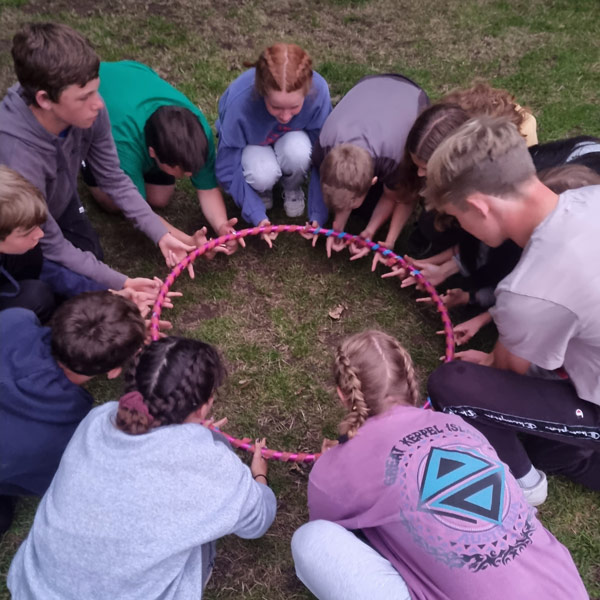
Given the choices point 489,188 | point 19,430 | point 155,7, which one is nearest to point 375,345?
point 489,188

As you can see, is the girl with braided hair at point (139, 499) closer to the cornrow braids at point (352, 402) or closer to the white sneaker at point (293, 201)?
the cornrow braids at point (352, 402)

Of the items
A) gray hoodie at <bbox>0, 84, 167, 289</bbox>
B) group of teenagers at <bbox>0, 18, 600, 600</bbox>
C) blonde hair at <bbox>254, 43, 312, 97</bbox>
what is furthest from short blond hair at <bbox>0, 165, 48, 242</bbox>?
blonde hair at <bbox>254, 43, 312, 97</bbox>

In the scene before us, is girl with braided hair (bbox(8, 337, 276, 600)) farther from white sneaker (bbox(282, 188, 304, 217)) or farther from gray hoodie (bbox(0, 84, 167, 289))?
white sneaker (bbox(282, 188, 304, 217))

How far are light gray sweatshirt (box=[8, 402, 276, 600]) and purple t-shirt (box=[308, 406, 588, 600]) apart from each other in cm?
59

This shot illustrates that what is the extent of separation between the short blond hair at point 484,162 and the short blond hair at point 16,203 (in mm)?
2023

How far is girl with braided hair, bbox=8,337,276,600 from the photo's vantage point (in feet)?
6.71

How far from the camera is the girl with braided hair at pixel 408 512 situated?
2045 millimetres

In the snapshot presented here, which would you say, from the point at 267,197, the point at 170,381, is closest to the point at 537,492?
the point at 170,381

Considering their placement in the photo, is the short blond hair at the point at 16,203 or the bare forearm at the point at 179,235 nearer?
the short blond hair at the point at 16,203

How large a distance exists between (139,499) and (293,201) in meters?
2.94

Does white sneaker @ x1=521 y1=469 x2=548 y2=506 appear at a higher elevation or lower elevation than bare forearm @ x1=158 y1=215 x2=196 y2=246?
lower

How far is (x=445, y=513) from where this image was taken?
80.8 inches

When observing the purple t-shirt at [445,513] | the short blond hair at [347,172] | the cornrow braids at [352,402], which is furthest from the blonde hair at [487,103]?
the purple t-shirt at [445,513]

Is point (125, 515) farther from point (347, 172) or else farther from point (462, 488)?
point (347, 172)
